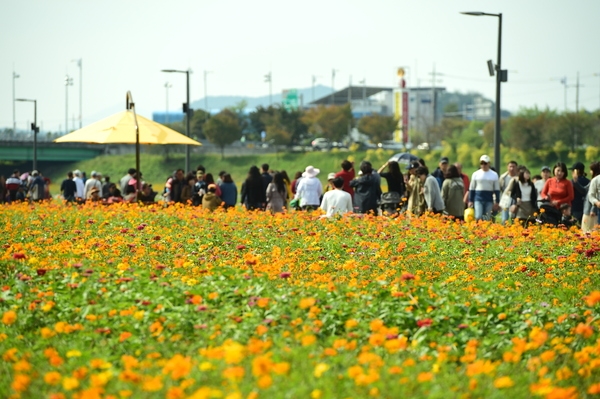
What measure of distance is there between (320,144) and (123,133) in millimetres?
77847

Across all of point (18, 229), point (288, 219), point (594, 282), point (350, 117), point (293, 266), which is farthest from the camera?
point (350, 117)

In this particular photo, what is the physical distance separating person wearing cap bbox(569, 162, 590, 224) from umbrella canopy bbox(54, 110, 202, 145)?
302 inches

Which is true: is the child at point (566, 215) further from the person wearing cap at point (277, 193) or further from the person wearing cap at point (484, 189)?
the person wearing cap at point (277, 193)

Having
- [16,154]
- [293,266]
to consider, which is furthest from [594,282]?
[16,154]

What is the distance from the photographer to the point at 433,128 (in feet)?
345

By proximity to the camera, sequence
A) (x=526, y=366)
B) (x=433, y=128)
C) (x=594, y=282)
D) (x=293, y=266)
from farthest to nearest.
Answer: (x=433, y=128)
(x=293, y=266)
(x=594, y=282)
(x=526, y=366)

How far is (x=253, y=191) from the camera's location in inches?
811

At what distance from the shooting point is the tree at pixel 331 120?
304 feet

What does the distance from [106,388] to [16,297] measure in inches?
93.3

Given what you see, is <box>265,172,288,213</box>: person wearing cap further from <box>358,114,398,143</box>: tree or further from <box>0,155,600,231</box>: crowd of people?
<box>358,114,398,143</box>: tree

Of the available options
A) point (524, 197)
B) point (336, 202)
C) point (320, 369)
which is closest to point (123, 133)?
point (336, 202)

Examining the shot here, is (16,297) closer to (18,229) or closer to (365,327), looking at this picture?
(365,327)

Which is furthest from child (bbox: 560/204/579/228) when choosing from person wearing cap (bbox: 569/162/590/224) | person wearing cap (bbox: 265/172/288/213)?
person wearing cap (bbox: 265/172/288/213)

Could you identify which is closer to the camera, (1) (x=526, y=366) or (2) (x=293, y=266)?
(1) (x=526, y=366)
